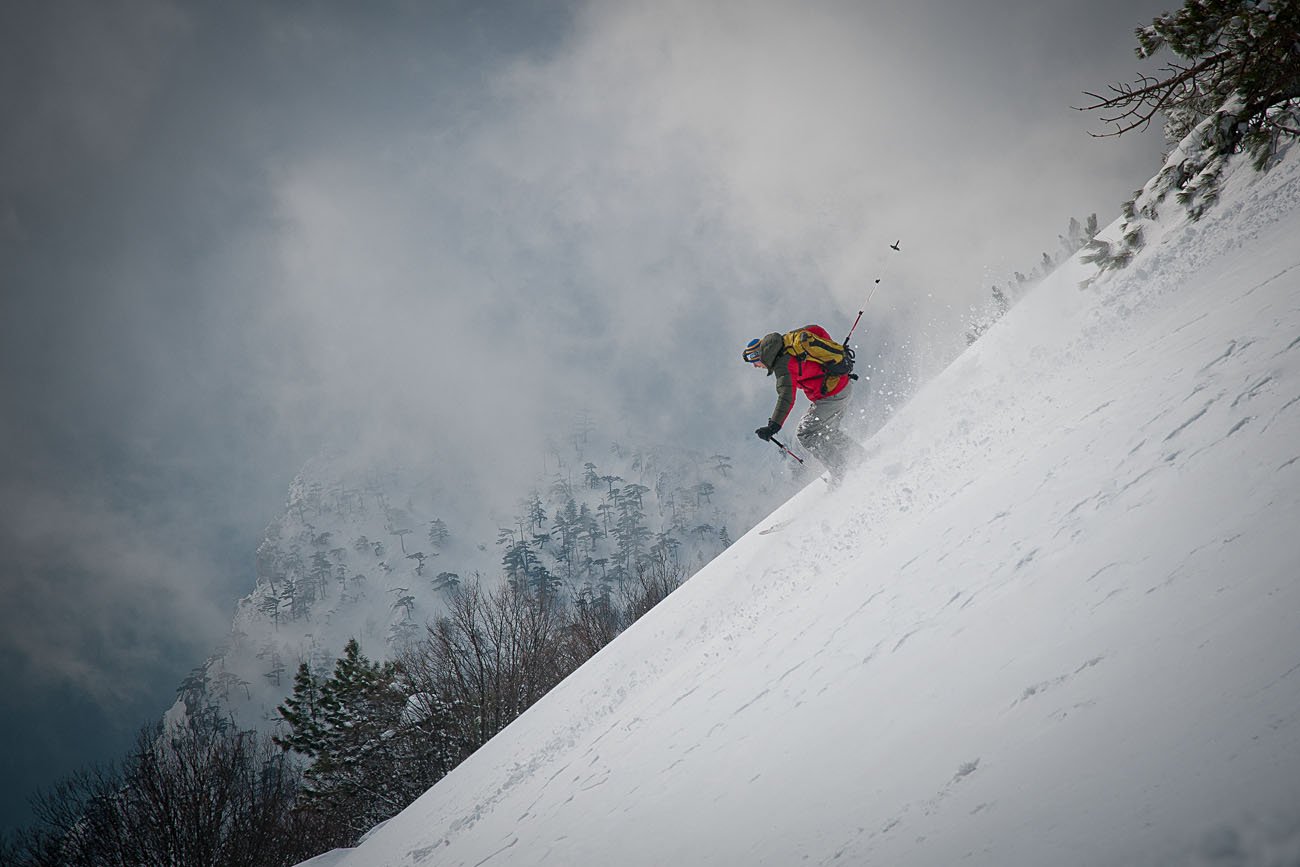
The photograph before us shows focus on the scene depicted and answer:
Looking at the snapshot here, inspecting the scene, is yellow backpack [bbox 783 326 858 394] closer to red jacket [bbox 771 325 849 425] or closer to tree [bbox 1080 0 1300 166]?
red jacket [bbox 771 325 849 425]

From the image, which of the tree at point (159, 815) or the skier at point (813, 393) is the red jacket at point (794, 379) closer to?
the skier at point (813, 393)

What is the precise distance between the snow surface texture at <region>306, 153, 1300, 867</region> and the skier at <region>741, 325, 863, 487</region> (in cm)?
232

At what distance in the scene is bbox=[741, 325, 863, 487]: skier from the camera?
10.5 meters

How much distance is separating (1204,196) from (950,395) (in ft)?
15.1

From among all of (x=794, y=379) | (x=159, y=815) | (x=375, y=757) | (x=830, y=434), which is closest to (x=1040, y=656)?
(x=794, y=379)

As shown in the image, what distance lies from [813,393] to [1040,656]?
27.2 feet

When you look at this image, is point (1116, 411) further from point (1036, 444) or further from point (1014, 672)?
point (1014, 672)

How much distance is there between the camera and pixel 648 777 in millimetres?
4930

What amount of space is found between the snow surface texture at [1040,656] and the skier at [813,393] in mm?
2317

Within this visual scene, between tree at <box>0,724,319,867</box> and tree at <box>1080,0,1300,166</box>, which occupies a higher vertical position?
tree at <box>0,724,319,867</box>

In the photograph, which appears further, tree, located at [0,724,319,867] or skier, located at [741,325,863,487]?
tree, located at [0,724,319,867]

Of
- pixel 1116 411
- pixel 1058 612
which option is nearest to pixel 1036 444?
pixel 1116 411

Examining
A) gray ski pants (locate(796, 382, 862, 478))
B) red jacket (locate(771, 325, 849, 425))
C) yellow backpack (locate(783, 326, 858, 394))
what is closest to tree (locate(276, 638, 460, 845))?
gray ski pants (locate(796, 382, 862, 478))

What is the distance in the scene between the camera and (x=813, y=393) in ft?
35.5
